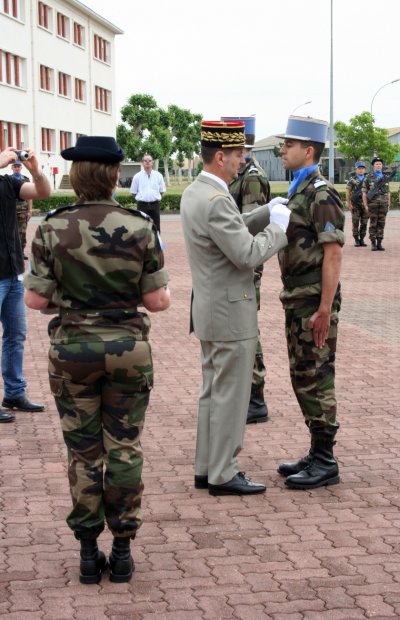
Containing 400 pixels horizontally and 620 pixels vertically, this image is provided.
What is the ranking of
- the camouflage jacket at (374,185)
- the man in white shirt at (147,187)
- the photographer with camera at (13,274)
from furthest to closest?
the camouflage jacket at (374,185) → the man in white shirt at (147,187) → the photographer with camera at (13,274)

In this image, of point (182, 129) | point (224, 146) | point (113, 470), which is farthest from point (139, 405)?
point (182, 129)

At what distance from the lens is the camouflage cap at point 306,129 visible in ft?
18.2

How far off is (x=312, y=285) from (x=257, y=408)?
76.4 inches

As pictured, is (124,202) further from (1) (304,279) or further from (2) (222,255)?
(2) (222,255)

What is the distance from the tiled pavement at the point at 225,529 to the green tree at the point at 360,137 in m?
64.4

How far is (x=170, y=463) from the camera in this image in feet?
20.3

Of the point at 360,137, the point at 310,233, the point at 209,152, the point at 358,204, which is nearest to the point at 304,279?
the point at 310,233

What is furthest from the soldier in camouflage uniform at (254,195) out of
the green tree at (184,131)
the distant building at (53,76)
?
the green tree at (184,131)

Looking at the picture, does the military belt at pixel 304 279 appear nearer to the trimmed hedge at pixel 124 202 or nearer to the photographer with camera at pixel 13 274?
the photographer with camera at pixel 13 274

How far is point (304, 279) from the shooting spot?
5531 millimetres

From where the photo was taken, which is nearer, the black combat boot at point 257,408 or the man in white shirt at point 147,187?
the black combat boot at point 257,408

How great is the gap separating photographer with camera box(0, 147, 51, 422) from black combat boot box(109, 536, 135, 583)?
8.69ft

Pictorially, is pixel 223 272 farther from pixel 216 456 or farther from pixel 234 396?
pixel 216 456

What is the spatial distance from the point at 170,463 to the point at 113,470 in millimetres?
1933
